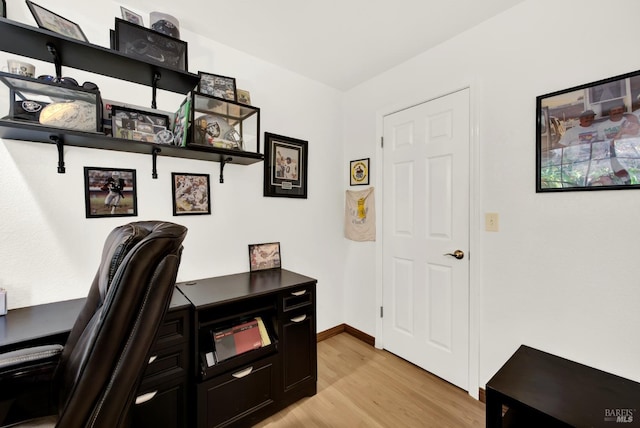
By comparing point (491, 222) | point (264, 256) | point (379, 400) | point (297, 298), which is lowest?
point (379, 400)

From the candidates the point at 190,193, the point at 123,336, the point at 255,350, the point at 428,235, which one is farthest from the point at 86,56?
the point at 428,235

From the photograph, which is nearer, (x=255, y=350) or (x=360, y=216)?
(x=255, y=350)

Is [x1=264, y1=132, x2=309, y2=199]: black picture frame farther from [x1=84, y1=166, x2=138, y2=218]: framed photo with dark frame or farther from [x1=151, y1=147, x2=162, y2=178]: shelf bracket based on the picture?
[x1=84, y1=166, x2=138, y2=218]: framed photo with dark frame

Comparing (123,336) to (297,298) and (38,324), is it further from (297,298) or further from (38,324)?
(297,298)

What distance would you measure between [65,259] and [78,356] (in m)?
0.98

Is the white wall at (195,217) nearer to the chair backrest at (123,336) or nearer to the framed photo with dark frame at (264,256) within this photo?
the framed photo with dark frame at (264,256)

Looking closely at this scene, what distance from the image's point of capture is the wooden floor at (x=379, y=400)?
5.34 feet

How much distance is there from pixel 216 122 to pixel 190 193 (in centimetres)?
51

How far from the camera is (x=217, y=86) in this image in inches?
72.8

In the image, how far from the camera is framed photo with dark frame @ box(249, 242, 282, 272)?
2137mm

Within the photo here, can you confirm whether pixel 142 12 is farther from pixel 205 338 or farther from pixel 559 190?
pixel 559 190

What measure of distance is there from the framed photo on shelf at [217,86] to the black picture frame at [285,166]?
45 cm

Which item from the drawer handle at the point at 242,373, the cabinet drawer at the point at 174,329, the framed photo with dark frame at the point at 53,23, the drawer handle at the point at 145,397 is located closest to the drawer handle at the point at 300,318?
the drawer handle at the point at 242,373

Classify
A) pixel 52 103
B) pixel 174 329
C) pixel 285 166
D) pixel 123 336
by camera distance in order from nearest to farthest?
pixel 123 336
pixel 52 103
pixel 174 329
pixel 285 166
